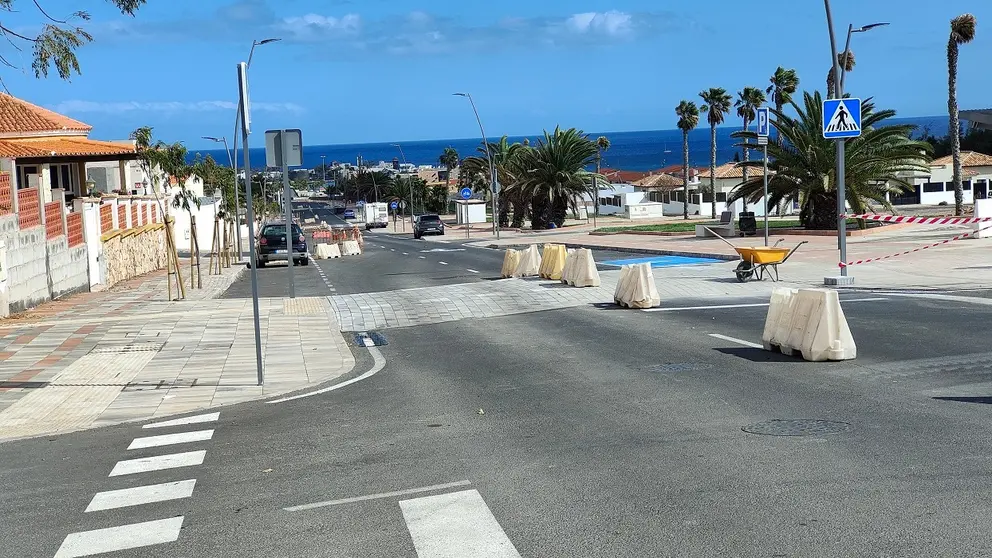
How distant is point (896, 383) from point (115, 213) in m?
29.3

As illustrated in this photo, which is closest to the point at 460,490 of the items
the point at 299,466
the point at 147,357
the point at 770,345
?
the point at 299,466

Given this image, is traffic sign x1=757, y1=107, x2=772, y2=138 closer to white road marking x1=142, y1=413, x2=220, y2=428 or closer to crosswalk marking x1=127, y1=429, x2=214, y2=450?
white road marking x1=142, y1=413, x2=220, y2=428

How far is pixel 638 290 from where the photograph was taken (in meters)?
19.2

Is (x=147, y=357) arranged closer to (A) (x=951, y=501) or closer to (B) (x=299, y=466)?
(B) (x=299, y=466)

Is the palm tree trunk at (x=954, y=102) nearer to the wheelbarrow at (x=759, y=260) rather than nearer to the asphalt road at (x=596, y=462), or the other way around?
the wheelbarrow at (x=759, y=260)

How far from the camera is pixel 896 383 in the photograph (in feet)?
35.0

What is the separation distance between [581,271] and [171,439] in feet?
46.5

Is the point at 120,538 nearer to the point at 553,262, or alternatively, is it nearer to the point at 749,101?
the point at 553,262

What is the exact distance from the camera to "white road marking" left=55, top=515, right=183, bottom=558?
6434mm

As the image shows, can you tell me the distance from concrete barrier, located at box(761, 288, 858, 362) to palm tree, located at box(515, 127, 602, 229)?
5238cm

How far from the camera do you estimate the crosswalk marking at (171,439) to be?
959 cm

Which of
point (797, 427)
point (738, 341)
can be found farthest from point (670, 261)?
point (797, 427)

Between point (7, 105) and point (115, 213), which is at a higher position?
point (7, 105)

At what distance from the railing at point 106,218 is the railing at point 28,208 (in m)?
6.28
